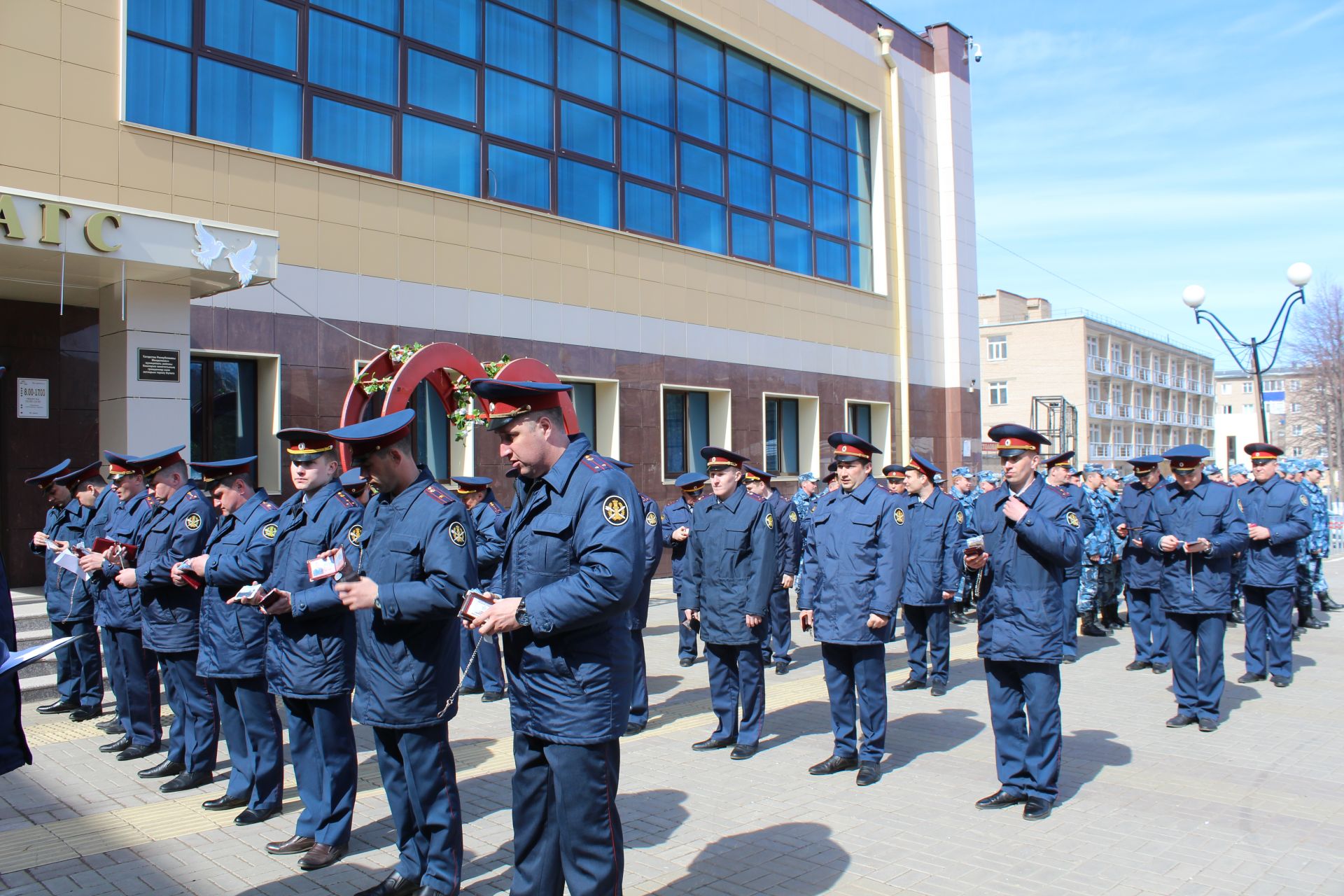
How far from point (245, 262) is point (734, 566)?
670 centimetres

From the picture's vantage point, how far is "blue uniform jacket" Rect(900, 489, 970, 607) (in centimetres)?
1011

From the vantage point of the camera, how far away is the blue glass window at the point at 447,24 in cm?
1516

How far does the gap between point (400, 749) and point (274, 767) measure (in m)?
1.64

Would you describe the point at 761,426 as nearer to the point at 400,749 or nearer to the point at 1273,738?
the point at 1273,738

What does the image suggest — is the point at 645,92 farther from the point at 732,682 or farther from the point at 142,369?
the point at 732,682

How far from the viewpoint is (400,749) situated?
4699mm

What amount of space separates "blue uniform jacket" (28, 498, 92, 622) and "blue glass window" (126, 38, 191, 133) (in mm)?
5140

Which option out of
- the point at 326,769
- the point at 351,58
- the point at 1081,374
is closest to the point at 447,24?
the point at 351,58

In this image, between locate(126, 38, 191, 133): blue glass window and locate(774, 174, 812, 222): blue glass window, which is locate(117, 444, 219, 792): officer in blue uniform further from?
locate(774, 174, 812, 222): blue glass window

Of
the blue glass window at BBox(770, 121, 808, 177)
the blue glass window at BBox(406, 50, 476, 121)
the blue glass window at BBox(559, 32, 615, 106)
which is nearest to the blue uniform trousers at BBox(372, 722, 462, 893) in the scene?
the blue glass window at BBox(406, 50, 476, 121)

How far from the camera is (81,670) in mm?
8859

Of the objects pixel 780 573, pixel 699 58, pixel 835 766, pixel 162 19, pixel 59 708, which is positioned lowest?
pixel 59 708

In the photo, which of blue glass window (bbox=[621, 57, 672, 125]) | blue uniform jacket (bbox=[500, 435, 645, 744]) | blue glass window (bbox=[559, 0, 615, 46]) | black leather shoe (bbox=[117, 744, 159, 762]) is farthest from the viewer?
blue glass window (bbox=[621, 57, 672, 125])

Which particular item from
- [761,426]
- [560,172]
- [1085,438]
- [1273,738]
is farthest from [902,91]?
[1085,438]
